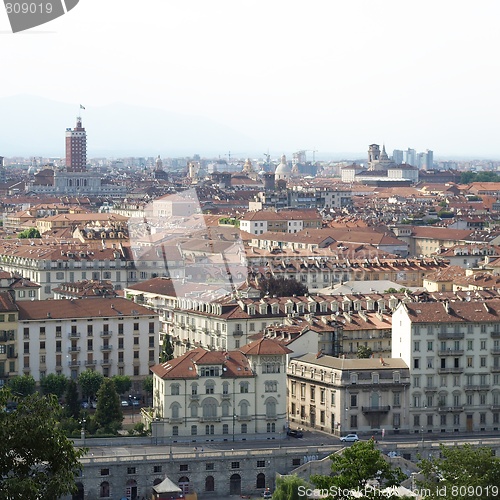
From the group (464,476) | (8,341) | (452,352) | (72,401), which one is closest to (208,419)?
(72,401)

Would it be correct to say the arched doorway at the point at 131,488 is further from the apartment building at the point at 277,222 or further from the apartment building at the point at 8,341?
the apartment building at the point at 277,222

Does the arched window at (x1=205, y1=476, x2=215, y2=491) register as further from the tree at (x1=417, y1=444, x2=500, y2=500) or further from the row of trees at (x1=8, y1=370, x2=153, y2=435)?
the tree at (x1=417, y1=444, x2=500, y2=500)

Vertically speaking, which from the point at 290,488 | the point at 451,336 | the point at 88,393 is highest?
the point at 451,336

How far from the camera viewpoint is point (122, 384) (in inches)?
1527

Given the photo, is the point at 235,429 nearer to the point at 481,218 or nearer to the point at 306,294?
the point at 306,294

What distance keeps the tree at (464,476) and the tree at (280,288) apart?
25.2 metres

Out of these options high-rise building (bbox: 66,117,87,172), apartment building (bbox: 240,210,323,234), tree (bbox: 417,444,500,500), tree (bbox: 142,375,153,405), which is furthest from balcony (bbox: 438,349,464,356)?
high-rise building (bbox: 66,117,87,172)

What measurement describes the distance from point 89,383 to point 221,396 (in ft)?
16.7

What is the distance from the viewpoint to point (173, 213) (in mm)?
97375

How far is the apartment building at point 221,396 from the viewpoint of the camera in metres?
33.9

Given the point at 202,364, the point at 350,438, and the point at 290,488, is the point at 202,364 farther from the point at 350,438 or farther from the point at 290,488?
the point at 290,488

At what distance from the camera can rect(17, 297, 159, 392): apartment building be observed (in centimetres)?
3975

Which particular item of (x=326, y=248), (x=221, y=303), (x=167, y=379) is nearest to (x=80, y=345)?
(x=221, y=303)

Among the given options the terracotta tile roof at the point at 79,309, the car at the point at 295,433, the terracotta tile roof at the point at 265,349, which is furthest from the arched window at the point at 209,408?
the terracotta tile roof at the point at 79,309
